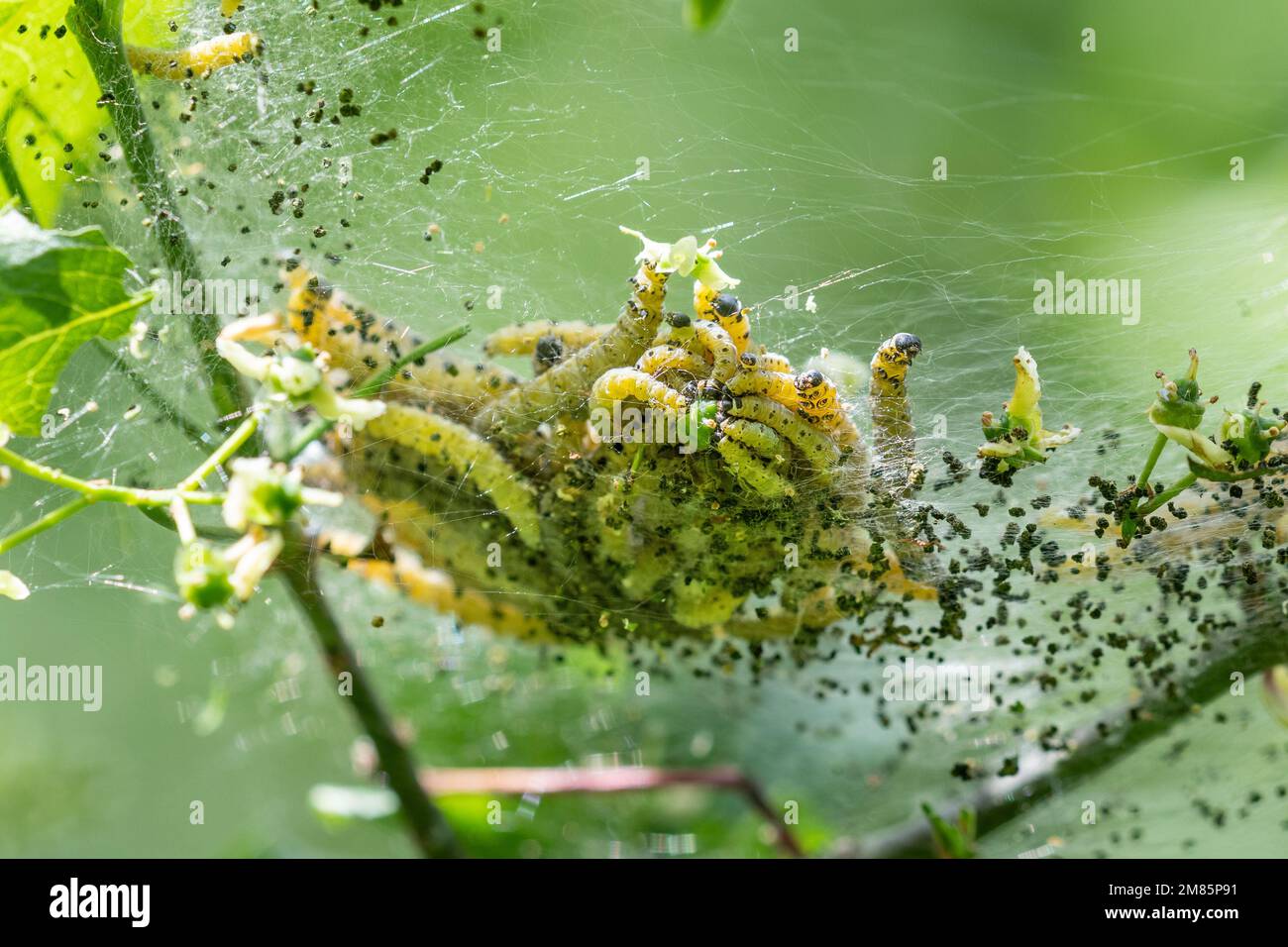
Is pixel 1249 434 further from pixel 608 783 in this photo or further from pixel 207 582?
pixel 608 783

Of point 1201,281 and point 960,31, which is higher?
point 960,31

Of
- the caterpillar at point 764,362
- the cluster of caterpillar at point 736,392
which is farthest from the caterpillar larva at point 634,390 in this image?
the caterpillar at point 764,362

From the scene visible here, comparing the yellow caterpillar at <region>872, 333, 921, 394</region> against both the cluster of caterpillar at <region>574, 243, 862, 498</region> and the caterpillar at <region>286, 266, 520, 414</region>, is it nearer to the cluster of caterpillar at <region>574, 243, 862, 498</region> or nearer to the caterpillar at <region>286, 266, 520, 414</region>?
the cluster of caterpillar at <region>574, 243, 862, 498</region>

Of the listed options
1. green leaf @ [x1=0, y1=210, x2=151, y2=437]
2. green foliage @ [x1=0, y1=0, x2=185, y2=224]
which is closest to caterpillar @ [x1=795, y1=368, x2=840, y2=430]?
green leaf @ [x1=0, y1=210, x2=151, y2=437]

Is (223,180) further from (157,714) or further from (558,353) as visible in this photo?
(157,714)

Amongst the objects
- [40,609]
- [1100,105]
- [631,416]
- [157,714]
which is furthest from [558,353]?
[157,714]

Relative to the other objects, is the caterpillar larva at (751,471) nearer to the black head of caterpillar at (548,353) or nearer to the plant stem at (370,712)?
the black head of caterpillar at (548,353)

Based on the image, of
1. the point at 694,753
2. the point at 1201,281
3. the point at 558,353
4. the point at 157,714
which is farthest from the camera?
the point at 157,714

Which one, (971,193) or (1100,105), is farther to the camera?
(1100,105)
